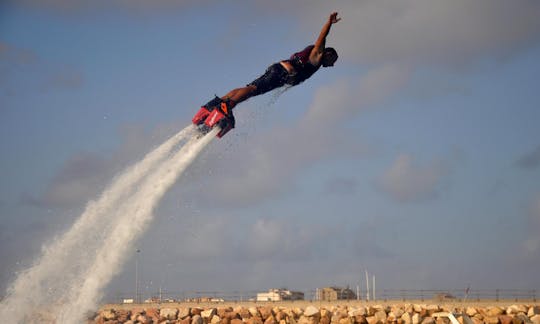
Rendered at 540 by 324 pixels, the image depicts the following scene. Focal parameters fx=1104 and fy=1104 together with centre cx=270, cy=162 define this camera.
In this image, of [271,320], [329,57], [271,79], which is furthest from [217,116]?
[271,320]

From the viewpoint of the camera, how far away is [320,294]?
79.1 m

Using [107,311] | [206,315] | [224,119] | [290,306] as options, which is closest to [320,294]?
[290,306]

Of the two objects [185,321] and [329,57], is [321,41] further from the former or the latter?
[185,321]

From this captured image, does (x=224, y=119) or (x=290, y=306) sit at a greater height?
(x=224, y=119)

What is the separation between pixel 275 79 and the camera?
57625 mm

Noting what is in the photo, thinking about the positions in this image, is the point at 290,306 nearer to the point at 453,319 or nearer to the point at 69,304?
the point at 69,304

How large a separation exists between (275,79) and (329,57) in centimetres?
310

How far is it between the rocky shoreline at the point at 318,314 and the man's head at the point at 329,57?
2022 cm

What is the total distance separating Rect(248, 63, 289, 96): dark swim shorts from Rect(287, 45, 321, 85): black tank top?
0.43 m

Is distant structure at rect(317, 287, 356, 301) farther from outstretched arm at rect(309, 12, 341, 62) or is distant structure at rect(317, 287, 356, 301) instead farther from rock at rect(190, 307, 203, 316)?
outstretched arm at rect(309, 12, 341, 62)

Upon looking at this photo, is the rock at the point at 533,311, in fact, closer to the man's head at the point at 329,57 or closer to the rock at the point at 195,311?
the rock at the point at 195,311

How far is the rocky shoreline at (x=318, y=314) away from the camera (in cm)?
7038

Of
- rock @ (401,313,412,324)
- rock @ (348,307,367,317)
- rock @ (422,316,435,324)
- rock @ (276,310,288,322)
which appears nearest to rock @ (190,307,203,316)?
rock @ (276,310,288,322)

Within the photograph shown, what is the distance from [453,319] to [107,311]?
106ft
